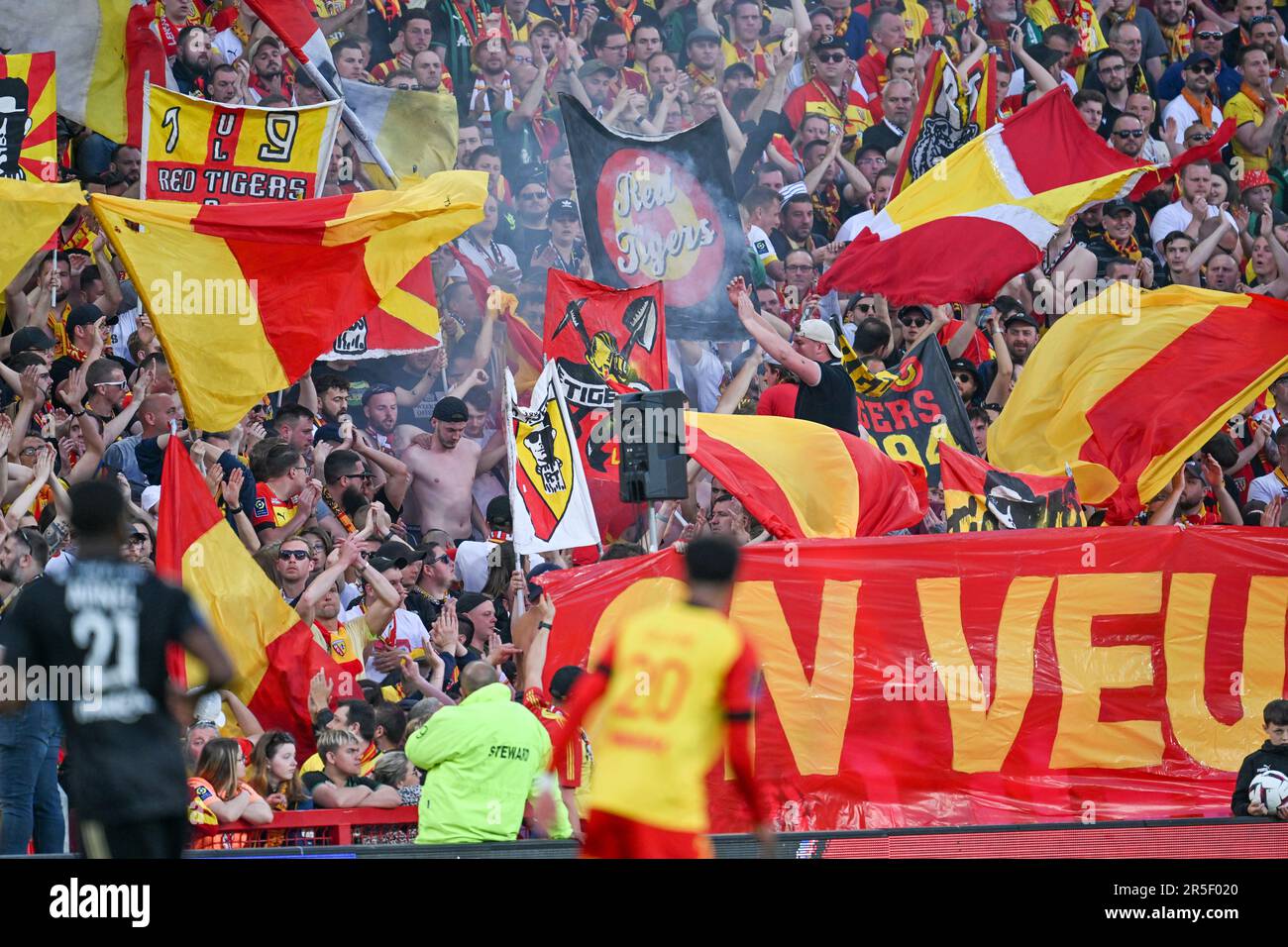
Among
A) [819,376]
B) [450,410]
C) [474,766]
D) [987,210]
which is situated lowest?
[474,766]

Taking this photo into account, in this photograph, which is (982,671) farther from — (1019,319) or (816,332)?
(1019,319)

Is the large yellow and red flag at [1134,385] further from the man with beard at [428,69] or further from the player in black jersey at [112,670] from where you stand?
the player in black jersey at [112,670]

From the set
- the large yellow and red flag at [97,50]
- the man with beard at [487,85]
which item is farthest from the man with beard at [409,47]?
the large yellow and red flag at [97,50]

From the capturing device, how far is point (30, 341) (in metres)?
10.5

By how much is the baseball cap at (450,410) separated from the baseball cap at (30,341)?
2519 mm

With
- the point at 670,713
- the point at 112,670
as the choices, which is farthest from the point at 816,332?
the point at 112,670

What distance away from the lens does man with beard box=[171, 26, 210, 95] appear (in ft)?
41.5

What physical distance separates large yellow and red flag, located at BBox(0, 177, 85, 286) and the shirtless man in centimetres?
260

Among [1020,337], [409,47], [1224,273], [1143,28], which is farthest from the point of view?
[1143,28]

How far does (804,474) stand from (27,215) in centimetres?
465

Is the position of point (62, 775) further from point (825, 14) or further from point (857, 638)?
point (825, 14)

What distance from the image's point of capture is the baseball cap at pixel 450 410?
12148 mm

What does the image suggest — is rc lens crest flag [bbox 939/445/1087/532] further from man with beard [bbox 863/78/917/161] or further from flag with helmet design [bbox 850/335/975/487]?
man with beard [bbox 863/78/917/161]
